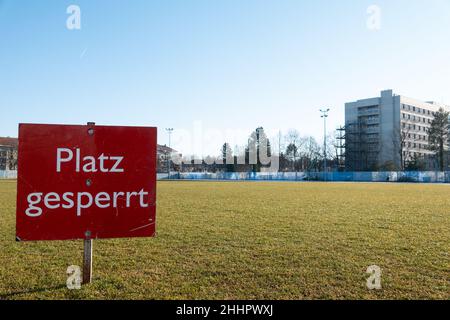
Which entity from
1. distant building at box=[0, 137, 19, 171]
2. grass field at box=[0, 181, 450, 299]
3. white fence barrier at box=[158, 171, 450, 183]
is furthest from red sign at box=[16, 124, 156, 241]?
distant building at box=[0, 137, 19, 171]

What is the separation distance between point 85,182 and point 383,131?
4191 inches

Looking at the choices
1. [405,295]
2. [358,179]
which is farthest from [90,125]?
[358,179]

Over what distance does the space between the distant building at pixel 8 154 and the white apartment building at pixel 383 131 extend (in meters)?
89.3

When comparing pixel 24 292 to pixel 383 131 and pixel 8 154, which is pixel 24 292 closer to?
pixel 383 131

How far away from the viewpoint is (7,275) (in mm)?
4984

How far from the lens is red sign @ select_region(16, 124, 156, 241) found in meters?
4.22

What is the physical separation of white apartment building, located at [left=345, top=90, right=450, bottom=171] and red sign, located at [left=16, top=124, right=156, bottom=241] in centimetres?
9567

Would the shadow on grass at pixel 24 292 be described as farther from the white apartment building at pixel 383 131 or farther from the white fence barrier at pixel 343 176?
the white apartment building at pixel 383 131

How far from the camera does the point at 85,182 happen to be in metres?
4.39

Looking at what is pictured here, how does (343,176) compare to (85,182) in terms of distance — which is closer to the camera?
(85,182)

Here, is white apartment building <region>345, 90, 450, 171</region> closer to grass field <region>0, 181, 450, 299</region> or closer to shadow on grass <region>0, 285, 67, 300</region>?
grass field <region>0, 181, 450, 299</region>

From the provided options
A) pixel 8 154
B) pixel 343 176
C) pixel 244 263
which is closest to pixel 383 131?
pixel 343 176

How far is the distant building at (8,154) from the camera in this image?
10817 cm
